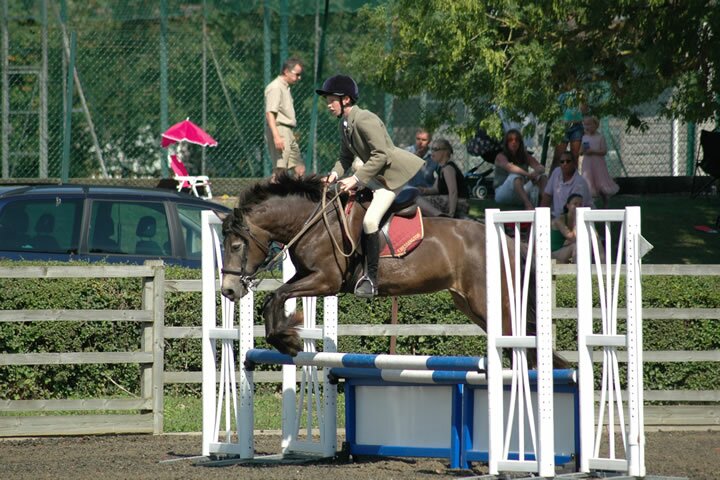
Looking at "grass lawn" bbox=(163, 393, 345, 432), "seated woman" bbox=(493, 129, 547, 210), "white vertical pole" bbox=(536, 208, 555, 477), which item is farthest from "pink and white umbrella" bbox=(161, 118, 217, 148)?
"white vertical pole" bbox=(536, 208, 555, 477)

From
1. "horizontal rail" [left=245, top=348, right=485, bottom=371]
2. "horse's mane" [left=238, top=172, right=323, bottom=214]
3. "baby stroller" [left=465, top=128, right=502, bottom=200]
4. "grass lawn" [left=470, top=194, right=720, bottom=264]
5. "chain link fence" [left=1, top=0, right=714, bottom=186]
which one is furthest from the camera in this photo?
"chain link fence" [left=1, top=0, right=714, bottom=186]

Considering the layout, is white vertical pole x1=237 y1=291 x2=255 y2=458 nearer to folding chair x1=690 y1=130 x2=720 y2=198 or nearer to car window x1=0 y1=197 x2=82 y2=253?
car window x1=0 y1=197 x2=82 y2=253

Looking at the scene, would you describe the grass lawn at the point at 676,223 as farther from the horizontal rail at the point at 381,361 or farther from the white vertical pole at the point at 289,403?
the horizontal rail at the point at 381,361

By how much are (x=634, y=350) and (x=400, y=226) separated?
2.40m

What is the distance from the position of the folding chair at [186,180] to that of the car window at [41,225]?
542cm

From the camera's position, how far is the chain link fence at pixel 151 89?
1738 centimetres

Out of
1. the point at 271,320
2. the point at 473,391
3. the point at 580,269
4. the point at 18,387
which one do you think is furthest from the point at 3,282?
the point at 580,269

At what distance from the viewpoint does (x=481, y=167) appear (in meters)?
18.5

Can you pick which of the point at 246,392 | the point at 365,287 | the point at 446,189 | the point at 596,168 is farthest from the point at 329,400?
the point at 596,168

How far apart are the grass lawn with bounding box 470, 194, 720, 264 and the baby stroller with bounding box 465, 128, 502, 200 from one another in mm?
784

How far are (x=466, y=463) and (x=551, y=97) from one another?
6797 mm

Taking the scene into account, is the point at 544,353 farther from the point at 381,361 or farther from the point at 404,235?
the point at 404,235

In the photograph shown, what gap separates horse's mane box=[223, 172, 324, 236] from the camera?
8.18 meters

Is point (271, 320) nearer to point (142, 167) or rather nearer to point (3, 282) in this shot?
point (3, 282)
